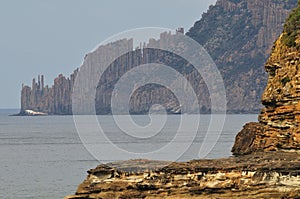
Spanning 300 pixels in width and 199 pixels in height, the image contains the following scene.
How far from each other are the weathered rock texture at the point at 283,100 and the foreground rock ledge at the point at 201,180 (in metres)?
6.08

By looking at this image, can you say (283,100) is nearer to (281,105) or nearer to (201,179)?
(281,105)

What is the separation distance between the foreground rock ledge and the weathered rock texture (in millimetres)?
6078

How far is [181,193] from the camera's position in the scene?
33125 mm

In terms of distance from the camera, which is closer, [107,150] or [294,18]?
[294,18]

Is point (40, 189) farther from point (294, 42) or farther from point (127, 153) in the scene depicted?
point (127, 153)

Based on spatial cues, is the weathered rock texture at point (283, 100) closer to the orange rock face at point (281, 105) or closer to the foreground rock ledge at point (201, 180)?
the orange rock face at point (281, 105)

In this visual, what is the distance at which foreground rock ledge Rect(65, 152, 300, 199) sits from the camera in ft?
107

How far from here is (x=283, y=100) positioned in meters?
42.3

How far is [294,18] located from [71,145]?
86.7 meters

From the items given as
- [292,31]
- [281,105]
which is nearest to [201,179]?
[281,105]

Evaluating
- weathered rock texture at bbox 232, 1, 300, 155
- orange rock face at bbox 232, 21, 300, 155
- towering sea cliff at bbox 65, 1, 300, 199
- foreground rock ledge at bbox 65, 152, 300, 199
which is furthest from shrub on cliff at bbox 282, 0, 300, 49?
foreground rock ledge at bbox 65, 152, 300, 199

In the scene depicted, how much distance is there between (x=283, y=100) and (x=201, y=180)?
11.1 meters

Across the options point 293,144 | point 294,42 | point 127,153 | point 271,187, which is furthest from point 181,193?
point 127,153

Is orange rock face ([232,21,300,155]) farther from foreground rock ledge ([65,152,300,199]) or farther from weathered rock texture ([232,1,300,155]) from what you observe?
foreground rock ledge ([65,152,300,199])
